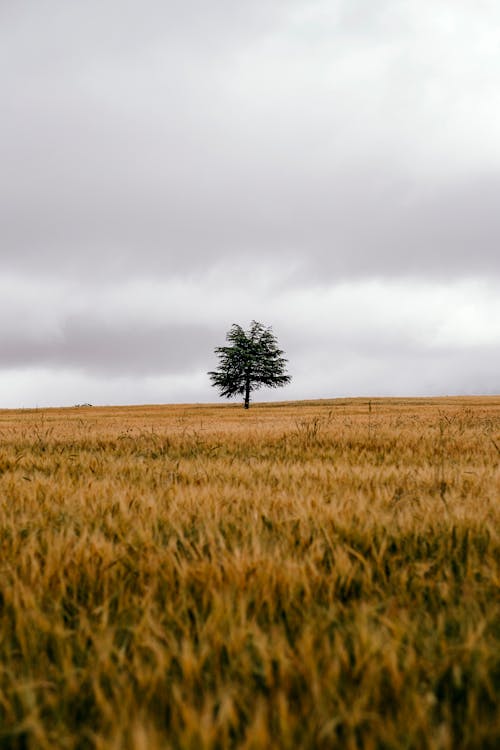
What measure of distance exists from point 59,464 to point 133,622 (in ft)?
12.1

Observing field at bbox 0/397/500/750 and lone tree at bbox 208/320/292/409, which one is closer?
field at bbox 0/397/500/750

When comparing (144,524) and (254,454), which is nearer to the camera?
(144,524)

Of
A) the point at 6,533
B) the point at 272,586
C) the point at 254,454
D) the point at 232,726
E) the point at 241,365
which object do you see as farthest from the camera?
the point at 241,365

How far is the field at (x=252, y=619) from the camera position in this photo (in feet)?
3.48

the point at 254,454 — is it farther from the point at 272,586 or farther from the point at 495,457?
the point at 272,586

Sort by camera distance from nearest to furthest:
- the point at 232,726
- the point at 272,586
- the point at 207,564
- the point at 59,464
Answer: the point at 232,726 → the point at 272,586 → the point at 207,564 → the point at 59,464

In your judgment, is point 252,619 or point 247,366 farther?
point 247,366

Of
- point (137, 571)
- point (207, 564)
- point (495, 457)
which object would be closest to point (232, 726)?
point (207, 564)

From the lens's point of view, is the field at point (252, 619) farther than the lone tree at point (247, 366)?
No

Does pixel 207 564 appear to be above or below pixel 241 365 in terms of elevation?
below

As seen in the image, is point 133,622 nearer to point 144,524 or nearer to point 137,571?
point 137,571

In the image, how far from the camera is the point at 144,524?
8.52ft

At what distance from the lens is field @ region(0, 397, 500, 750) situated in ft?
3.48

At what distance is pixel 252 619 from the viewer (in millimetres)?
1515
